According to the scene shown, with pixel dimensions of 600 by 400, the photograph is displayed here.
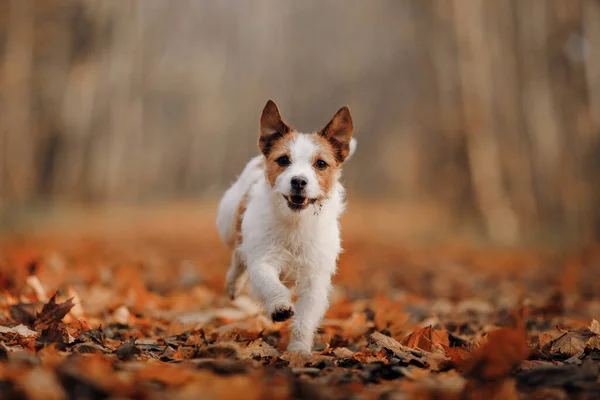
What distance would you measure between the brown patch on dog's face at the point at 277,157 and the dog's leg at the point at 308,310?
83cm

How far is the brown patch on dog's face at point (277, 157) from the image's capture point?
4707 mm

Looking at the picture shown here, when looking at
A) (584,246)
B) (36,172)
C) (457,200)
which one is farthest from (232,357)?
(36,172)

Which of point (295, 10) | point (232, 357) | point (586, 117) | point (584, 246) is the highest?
point (295, 10)

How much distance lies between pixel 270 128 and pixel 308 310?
150 cm

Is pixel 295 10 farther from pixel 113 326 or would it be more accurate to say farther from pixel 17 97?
pixel 113 326

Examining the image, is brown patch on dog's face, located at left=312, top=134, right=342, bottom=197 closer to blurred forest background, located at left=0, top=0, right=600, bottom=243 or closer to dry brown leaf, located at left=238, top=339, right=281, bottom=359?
dry brown leaf, located at left=238, top=339, right=281, bottom=359

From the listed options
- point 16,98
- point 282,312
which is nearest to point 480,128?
point 282,312

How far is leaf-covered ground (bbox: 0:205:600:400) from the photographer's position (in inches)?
109

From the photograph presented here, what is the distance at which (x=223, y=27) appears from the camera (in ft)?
163

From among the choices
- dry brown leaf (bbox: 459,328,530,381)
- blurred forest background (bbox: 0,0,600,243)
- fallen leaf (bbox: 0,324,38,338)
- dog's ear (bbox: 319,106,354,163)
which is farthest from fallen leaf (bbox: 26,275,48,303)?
blurred forest background (bbox: 0,0,600,243)

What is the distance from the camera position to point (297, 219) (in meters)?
4.72

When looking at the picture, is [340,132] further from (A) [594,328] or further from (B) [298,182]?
(A) [594,328]

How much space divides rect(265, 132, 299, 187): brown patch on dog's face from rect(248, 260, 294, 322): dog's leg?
0.65 m

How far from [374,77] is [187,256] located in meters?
41.3
